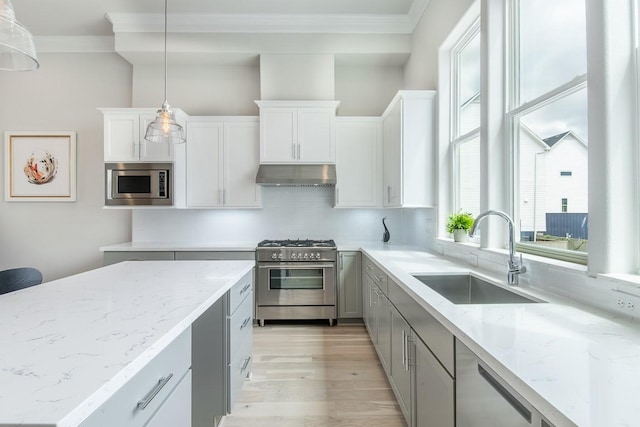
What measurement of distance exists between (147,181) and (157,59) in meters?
1.50

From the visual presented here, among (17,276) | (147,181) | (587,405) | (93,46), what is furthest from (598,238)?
(93,46)

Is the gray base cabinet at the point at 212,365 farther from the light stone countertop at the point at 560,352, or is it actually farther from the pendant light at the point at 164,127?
the pendant light at the point at 164,127

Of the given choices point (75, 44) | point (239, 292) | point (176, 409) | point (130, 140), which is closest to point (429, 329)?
point (176, 409)

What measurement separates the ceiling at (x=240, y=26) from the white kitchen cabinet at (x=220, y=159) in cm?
85

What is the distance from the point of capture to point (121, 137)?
142 inches

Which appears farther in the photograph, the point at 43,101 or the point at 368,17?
the point at 43,101

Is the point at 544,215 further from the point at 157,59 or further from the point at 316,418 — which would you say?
the point at 157,59

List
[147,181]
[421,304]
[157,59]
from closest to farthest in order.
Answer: [421,304] → [147,181] → [157,59]

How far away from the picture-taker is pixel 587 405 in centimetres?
64

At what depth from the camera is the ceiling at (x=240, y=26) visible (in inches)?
138


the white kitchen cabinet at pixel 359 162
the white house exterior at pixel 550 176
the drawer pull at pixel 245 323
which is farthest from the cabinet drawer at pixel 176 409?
the white kitchen cabinet at pixel 359 162

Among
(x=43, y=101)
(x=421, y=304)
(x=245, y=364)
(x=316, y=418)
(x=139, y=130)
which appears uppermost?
(x=43, y=101)

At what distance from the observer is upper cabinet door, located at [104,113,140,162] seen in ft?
11.8

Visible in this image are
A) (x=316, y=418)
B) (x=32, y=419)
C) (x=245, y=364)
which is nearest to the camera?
(x=32, y=419)
